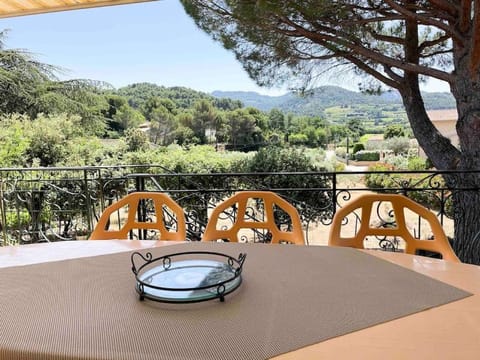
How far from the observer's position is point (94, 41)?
909 centimetres

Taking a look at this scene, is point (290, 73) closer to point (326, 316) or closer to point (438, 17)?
point (438, 17)

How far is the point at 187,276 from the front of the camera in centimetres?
99

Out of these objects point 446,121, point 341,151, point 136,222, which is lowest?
point 136,222

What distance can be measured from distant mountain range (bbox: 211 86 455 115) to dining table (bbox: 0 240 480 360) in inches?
124

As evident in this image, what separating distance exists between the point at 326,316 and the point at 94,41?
9826 millimetres

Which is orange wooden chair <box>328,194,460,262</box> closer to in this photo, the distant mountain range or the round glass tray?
the round glass tray

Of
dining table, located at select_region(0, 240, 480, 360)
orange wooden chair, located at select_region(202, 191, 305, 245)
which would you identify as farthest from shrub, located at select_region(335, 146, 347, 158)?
dining table, located at select_region(0, 240, 480, 360)

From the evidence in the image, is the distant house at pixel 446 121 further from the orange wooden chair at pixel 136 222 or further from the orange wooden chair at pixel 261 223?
the orange wooden chair at pixel 136 222

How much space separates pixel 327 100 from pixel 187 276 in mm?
4745

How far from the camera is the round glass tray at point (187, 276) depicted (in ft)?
2.81

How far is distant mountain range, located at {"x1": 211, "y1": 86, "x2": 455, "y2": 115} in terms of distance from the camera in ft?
13.2

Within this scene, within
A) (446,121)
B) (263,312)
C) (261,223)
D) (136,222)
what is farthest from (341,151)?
(263,312)

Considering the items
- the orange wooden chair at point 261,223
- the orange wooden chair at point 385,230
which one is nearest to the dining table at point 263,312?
the orange wooden chair at point 385,230

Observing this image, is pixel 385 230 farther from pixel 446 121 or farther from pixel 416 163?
pixel 416 163
